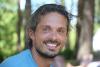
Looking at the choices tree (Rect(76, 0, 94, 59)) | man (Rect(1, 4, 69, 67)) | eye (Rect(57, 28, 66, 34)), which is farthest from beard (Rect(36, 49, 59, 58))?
tree (Rect(76, 0, 94, 59))

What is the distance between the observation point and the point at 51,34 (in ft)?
6.01

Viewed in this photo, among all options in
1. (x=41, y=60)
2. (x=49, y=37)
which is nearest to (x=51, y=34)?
(x=49, y=37)

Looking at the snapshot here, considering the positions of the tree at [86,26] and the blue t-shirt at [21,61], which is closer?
the blue t-shirt at [21,61]

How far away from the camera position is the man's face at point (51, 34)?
6.00ft

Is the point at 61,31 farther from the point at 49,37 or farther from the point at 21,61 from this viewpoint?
the point at 21,61

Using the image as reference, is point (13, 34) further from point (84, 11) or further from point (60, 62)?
point (60, 62)

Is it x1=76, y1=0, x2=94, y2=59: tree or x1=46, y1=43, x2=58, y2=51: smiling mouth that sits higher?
x1=46, y1=43, x2=58, y2=51: smiling mouth

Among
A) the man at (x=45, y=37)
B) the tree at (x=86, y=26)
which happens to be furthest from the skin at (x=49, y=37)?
the tree at (x=86, y=26)

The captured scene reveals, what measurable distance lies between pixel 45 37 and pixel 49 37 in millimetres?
32

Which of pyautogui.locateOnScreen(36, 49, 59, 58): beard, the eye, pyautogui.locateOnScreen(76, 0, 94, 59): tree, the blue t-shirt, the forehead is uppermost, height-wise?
the forehead

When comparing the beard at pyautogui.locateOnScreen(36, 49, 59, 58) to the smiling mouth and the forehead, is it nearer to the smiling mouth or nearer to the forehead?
the smiling mouth

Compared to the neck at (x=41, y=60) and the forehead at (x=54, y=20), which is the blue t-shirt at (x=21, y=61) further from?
the forehead at (x=54, y=20)

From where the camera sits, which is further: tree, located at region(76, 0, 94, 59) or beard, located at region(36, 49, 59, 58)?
tree, located at region(76, 0, 94, 59)

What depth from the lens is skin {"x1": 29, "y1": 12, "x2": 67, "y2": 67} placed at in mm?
1832
